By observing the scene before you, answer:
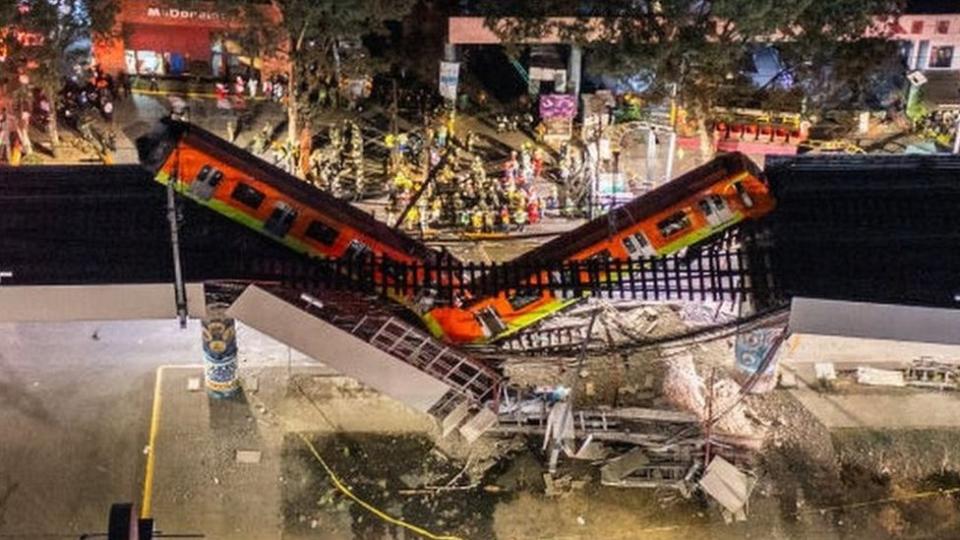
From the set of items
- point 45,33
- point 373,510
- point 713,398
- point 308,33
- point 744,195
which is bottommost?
point 373,510

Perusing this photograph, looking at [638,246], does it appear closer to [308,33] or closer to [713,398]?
[713,398]

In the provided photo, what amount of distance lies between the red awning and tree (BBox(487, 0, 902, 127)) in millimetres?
9870

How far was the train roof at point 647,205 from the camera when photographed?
24.5 m

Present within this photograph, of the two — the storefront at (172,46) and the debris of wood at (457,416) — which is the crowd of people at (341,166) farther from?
the debris of wood at (457,416)

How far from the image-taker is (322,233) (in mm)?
24531

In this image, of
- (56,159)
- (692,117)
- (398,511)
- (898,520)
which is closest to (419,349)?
(398,511)

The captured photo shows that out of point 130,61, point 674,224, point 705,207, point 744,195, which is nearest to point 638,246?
point 674,224

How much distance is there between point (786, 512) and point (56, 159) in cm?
2164

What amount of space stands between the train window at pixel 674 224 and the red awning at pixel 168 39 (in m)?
18.8

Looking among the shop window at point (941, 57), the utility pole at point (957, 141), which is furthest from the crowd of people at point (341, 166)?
the shop window at point (941, 57)

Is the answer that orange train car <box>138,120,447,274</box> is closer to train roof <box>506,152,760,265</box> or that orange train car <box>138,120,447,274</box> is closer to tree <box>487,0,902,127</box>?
train roof <box>506,152,760,265</box>

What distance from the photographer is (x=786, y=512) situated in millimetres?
24703

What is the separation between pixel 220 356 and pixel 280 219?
11.7ft

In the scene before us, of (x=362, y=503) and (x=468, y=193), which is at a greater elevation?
(x=468, y=193)
